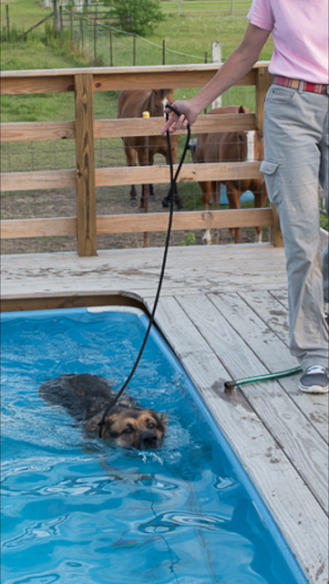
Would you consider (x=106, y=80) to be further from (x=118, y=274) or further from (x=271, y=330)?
(x=271, y=330)

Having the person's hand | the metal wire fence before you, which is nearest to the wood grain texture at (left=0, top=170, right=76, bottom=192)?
the person's hand

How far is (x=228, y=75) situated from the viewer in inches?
111

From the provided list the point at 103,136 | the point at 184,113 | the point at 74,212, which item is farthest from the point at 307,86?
the point at 74,212

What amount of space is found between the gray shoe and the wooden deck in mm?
33

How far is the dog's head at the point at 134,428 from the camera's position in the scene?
8.98 feet

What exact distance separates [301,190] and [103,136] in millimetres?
2375

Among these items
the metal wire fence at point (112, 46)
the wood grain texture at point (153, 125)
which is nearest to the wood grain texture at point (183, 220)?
the wood grain texture at point (153, 125)

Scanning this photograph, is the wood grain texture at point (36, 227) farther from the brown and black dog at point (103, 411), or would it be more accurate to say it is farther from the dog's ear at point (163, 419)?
the dog's ear at point (163, 419)

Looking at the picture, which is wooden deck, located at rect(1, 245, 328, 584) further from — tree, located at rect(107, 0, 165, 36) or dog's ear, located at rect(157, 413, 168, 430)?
tree, located at rect(107, 0, 165, 36)

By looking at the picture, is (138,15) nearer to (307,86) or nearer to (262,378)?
(307,86)

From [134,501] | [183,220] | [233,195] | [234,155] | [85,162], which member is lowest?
[134,501]

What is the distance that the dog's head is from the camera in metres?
2.74

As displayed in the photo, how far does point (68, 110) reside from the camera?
1398 centimetres

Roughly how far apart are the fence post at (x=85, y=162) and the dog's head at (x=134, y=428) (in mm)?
2172
